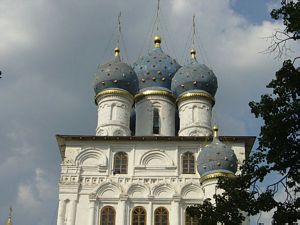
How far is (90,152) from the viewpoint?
2447 centimetres

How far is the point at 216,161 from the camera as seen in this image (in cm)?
2295

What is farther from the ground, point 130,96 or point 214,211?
point 130,96

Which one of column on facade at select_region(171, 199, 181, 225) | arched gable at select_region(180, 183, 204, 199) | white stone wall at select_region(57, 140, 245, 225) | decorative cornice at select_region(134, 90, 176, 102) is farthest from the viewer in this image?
decorative cornice at select_region(134, 90, 176, 102)

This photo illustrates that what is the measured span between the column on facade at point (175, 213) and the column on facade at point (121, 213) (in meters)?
1.67

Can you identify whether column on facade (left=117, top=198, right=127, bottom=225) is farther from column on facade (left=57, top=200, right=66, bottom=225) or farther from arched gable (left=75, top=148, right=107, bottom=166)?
column on facade (left=57, top=200, right=66, bottom=225)

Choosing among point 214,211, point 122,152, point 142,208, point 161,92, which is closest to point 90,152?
point 122,152

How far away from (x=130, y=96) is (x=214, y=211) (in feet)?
47.4

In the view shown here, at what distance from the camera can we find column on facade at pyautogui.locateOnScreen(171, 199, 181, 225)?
2292cm

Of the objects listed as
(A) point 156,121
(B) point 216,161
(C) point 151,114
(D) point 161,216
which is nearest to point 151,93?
(C) point 151,114

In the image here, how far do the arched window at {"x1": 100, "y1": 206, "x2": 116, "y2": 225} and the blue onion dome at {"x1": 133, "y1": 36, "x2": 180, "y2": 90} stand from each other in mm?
6540

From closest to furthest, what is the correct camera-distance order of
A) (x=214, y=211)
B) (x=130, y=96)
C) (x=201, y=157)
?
(x=214, y=211) → (x=201, y=157) → (x=130, y=96)

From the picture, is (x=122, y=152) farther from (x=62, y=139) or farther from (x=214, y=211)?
(x=214, y=211)

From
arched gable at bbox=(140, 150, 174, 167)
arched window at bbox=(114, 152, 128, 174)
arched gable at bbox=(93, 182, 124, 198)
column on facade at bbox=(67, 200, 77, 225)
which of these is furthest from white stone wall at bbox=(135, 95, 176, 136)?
column on facade at bbox=(67, 200, 77, 225)

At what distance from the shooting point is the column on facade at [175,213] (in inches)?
902
